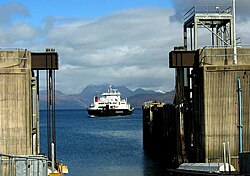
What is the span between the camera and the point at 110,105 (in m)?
182

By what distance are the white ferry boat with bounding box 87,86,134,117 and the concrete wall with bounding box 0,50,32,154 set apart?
145265mm

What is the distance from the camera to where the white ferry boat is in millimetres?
180250

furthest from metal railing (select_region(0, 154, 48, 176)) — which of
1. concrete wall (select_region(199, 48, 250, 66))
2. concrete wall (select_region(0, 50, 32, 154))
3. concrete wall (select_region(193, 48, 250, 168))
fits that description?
concrete wall (select_region(199, 48, 250, 66))

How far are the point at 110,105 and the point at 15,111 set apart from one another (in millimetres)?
148949

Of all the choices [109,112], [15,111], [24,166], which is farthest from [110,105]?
[24,166]

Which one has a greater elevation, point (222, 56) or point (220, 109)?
point (222, 56)

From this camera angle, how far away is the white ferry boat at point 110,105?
180 metres

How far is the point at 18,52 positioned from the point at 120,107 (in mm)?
149653

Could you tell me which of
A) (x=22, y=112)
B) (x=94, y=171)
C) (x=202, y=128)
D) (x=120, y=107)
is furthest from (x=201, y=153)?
(x=120, y=107)

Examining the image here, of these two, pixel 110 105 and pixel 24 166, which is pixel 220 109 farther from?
pixel 110 105

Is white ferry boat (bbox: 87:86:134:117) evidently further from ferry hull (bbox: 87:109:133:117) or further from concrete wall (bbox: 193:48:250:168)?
concrete wall (bbox: 193:48:250:168)

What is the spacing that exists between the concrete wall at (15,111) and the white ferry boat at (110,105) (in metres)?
145

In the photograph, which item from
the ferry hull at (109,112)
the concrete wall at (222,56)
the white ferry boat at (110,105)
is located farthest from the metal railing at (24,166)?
the ferry hull at (109,112)

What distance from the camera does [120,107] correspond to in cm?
18350
